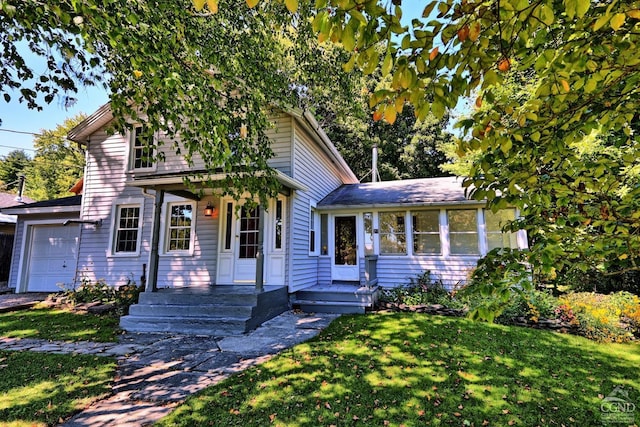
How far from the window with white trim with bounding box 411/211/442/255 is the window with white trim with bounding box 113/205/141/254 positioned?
Result: 8095mm

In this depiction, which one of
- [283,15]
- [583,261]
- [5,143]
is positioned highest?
[5,143]

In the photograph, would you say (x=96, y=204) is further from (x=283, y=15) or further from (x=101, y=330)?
(x=283, y=15)

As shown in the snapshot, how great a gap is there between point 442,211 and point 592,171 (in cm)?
772

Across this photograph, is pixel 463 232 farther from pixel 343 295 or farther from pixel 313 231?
pixel 313 231

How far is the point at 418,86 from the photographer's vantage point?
1.28 m

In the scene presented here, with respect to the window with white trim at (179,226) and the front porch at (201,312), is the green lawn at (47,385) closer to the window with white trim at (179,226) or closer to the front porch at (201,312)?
the front porch at (201,312)

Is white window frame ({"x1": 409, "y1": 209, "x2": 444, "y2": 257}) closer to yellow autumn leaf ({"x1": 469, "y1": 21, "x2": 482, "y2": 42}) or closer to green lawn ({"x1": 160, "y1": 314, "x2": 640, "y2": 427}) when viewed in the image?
green lawn ({"x1": 160, "y1": 314, "x2": 640, "y2": 427})

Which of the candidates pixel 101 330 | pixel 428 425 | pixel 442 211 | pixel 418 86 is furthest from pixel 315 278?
pixel 418 86

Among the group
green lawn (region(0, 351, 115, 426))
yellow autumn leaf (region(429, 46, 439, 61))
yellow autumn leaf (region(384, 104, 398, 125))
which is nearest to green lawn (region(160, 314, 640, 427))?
green lawn (region(0, 351, 115, 426))

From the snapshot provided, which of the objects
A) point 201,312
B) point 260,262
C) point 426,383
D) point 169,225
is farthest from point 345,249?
point 426,383

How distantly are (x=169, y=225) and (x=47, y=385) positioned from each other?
568 cm

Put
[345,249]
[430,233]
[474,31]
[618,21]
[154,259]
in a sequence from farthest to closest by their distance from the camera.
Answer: [345,249] → [430,233] → [154,259] → [474,31] → [618,21]

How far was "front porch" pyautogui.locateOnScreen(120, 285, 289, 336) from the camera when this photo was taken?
6.12m

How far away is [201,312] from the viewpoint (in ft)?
21.3
